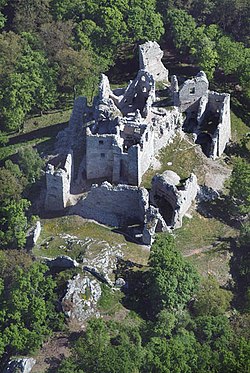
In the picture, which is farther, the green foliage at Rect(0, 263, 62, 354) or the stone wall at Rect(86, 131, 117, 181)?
the stone wall at Rect(86, 131, 117, 181)

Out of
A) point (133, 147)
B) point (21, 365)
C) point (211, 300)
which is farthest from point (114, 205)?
point (21, 365)

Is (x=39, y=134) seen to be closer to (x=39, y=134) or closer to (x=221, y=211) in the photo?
(x=39, y=134)

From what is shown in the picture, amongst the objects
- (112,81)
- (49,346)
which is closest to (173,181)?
(49,346)

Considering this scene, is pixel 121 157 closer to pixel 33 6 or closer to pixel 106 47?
pixel 106 47

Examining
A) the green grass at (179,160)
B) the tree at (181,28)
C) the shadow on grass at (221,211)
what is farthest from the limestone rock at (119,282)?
the tree at (181,28)

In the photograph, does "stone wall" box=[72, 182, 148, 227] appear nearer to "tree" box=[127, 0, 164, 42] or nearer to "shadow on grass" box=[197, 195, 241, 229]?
"shadow on grass" box=[197, 195, 241, 229]

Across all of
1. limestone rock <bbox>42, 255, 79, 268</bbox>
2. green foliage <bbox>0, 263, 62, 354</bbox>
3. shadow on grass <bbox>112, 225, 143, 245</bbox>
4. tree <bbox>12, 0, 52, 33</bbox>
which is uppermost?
tree <bbox>12, 0, 52, 33</bbox>

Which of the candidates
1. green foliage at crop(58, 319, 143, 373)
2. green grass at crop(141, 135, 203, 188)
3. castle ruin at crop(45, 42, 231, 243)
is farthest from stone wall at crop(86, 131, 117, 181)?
green foliage at crop(58, 319, 143, 373)
